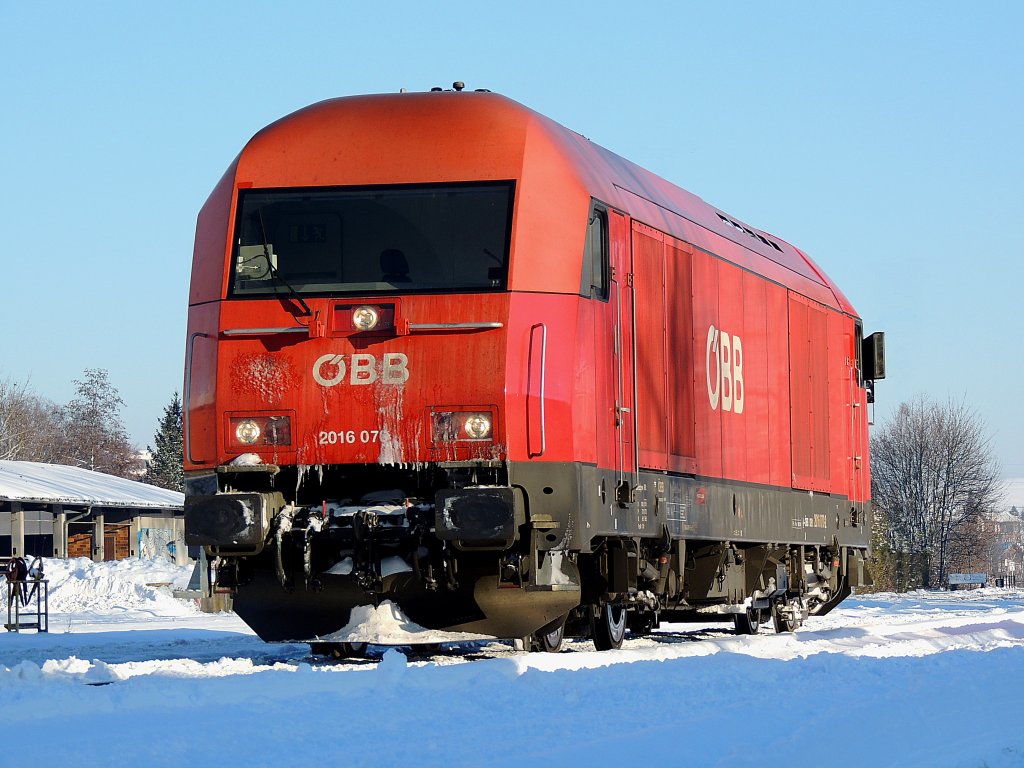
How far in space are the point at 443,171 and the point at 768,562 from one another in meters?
7.26

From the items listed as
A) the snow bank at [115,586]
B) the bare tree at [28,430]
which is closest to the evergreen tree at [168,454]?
the bare tree at [28,430]

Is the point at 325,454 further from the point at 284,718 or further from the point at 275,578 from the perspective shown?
the point at 284,718

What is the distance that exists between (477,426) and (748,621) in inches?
299

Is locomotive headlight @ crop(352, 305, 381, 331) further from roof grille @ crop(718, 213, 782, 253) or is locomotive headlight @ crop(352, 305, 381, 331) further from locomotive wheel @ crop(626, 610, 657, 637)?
roof grille @ crop(718, 213, 782, 253)

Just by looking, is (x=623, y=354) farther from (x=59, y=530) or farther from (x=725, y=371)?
(x=59, y=530)

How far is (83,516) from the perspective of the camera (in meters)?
42.4

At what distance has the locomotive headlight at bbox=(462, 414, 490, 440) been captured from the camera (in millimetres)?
11008

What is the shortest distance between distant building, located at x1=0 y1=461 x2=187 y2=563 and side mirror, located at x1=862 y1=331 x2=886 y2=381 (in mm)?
22668

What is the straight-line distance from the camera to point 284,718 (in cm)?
793

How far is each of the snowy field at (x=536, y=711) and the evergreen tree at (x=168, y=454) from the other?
75161 millimetres

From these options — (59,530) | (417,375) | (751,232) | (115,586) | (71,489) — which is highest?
(751,232)

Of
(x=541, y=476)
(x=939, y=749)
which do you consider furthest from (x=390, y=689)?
(x=939, y=749)

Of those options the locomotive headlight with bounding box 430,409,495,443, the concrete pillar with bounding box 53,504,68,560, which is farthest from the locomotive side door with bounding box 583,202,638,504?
the concrete pillar with bounding box 53,504,68,560

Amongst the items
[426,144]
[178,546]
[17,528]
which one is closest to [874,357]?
[426,144]
